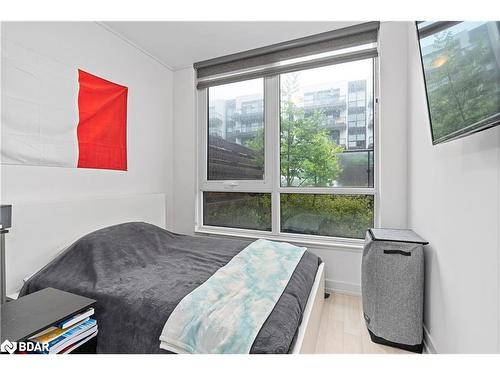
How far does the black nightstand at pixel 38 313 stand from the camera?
3.28 ft

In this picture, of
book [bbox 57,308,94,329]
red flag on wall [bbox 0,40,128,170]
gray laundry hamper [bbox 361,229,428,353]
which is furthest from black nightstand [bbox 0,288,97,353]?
gray laundry hamper [bbox 361,229,428,353]

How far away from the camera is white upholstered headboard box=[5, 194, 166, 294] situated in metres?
1.68

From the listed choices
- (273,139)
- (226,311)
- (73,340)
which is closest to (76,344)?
(73,340)

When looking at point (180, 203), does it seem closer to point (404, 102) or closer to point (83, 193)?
point (83, 193)

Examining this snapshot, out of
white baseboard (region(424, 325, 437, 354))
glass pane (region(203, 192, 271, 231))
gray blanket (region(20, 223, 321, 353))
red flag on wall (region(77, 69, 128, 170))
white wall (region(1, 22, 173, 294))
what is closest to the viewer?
gray blanket (region(20, 223, 321, 353))

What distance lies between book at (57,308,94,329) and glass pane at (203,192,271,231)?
2.03 metres

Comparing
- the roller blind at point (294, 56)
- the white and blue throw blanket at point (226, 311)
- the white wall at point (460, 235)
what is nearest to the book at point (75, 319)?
the white and blue throw blanket at point (226, 311)

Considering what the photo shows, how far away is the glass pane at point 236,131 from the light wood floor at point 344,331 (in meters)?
1.56

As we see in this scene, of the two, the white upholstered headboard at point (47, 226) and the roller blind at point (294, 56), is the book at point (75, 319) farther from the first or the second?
the roller blind at point (294, 56)

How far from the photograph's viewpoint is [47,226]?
1846mm

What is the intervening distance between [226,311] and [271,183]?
1851 millimetres

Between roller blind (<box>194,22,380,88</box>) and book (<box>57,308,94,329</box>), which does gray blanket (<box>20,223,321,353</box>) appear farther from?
roller blind (<box>194,22,380,88</box>)

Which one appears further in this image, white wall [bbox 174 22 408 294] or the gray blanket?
white wall [bbox 174 22 408 294]
